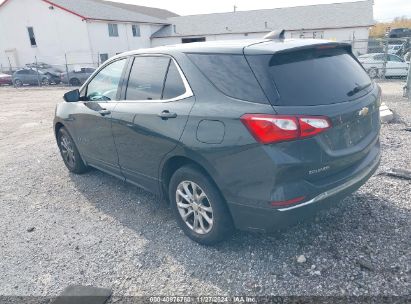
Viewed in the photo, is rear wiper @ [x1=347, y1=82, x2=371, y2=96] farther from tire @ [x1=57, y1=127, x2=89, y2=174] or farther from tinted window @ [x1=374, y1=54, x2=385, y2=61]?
tinted window @ [x1=374, y1=54, x2=385, y2=61]

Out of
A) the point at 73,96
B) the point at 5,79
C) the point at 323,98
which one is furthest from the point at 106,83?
the point at 5,79

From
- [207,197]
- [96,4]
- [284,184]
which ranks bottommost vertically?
[207,197]

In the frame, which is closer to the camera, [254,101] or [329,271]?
[254,101]

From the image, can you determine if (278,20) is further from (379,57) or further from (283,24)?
(379,57)

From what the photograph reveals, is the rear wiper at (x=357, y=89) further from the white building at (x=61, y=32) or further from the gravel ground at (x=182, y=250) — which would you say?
the white building at (x=61, y=32)

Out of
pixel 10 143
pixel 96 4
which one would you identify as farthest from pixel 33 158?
pixel 96 4

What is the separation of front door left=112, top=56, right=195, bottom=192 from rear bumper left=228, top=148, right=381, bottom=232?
0.94 m

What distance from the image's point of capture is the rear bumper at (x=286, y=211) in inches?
99.4

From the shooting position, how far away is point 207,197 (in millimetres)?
2947

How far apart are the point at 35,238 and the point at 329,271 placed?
3.14 m

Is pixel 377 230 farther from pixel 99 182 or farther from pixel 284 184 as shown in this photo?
pixel 99 182

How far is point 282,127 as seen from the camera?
240 cm

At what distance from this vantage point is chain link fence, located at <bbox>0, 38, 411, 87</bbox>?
15562mm

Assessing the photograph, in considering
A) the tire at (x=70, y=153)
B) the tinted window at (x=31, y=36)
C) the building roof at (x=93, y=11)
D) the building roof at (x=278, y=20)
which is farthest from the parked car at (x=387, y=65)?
the tinted window at (x=31, y=36)
